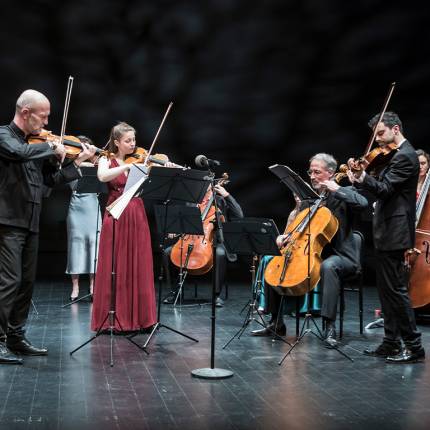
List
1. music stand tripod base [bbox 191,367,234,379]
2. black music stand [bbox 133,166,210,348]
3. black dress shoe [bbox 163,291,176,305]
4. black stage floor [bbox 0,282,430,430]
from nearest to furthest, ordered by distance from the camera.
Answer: black stage floor [bbox 0,282,430,430]
music stand tripod base [bbox 191,367,234,379]
black music stand [bbox 133,166,210,348]
black dress shoe [bbox 163,291,176,305]

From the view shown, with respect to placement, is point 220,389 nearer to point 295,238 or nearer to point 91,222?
point 295,238

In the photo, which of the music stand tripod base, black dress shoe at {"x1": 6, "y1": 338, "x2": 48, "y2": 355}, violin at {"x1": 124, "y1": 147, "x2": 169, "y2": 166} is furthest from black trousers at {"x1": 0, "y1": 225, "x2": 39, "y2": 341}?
the music stand tripod base

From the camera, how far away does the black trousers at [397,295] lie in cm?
433

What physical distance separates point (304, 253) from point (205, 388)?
151cm

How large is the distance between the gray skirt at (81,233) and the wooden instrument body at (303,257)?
2653mm

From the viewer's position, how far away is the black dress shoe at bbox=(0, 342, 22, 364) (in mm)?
4082

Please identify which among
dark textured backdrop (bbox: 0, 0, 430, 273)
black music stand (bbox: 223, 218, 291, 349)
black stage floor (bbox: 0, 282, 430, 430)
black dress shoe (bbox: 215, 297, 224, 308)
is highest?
dark textured backdrop (bbox: 0, 0, 430, 273)

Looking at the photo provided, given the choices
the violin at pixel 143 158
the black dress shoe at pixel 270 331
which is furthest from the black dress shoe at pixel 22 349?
the black dress shoe at pixel 270 331

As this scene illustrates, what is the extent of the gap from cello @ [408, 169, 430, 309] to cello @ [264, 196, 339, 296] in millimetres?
1049

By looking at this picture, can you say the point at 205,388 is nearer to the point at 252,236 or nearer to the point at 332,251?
the point at 252,236

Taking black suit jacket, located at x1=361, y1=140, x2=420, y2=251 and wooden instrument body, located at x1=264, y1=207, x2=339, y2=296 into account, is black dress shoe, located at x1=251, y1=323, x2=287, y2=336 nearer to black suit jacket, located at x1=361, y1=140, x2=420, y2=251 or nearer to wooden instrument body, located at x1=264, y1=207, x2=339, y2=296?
wooden instrument body, located at x1=264, y1=207, x2=339, y2=296

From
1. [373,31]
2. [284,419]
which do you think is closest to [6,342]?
[284,419]

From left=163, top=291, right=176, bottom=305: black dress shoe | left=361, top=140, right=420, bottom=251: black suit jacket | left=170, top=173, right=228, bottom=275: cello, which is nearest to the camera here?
left=361, top=140, right=420, bottom=251: black suit jacket

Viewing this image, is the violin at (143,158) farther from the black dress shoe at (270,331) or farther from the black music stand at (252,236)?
the black dress shoe at (270,331)
